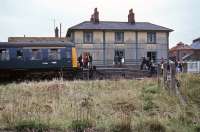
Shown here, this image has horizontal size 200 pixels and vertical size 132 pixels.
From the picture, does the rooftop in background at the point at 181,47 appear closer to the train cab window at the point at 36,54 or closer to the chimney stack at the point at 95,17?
the chimney stack at the point at 95,17

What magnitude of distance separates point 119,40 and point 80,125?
1612 inches

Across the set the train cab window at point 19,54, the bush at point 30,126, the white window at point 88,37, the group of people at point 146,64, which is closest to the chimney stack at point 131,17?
the white window at point 88,37

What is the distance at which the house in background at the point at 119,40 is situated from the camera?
5028 centimetres

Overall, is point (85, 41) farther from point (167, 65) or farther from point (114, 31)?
point (167, 65)

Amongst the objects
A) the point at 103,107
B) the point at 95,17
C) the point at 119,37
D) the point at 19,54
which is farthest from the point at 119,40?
the point at 103,107

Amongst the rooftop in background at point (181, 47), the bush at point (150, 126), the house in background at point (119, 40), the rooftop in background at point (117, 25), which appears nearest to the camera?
the bush at point (150, 126)

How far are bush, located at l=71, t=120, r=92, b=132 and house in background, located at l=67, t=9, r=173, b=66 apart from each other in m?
37.3

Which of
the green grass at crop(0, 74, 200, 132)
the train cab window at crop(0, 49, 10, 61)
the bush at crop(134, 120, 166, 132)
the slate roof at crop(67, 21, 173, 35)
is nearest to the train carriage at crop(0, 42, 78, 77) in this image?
the train cab window at crop(0, 49, 10, 61)

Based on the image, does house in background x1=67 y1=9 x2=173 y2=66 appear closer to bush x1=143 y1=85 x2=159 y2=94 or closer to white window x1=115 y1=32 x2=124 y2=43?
white window x1=115 y1=32 x2=124 y2=43

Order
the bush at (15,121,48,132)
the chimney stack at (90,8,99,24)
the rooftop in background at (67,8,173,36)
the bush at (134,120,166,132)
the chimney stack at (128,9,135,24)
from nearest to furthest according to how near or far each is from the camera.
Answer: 1. the bush at (15,121,48,132)
2. the bush at (134,120,166,132)
3. the rooftop in background at (67,8,173,36)
4. the chimney stack at (90,8,99,24)
5. the chimney stack at (128,9,135,24)

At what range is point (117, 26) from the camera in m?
52.2

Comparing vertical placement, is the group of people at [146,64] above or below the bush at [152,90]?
above

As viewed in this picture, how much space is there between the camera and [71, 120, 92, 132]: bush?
1084cm

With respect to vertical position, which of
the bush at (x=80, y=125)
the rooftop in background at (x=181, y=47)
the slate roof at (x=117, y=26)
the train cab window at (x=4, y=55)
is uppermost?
the slate roof at (x=117, y=26)
